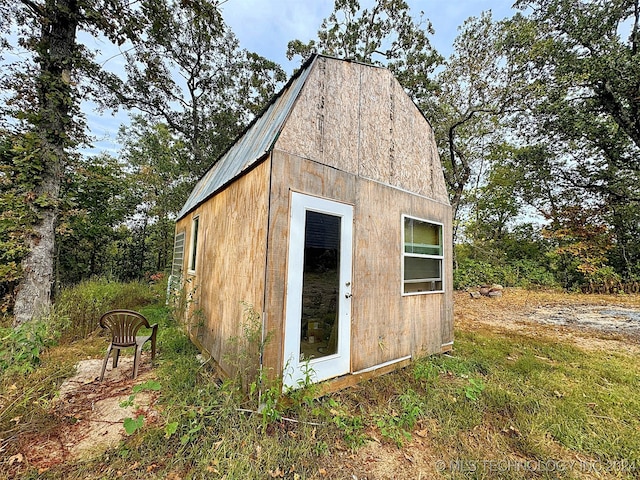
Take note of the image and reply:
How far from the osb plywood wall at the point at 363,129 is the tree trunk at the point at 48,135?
3943 millimetres

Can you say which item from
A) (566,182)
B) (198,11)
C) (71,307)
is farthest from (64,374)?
(566,182)

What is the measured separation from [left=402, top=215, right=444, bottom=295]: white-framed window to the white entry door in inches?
46.9

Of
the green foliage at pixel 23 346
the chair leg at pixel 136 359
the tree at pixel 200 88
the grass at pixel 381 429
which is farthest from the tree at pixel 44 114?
the tree at pixel 200 88

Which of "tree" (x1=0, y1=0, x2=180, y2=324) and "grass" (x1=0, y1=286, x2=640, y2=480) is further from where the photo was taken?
"tree" (x1=0, y1=0, x2=180, y2=324)

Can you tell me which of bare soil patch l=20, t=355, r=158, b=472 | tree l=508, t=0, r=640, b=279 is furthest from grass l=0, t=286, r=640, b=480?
tree l=508, t=0, r=640, b=279

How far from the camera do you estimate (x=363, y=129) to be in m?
3.58

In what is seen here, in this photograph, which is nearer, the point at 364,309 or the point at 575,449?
the point at 575,449

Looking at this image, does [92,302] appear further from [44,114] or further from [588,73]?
[588,73]

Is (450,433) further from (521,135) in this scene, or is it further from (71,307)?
(521,135)

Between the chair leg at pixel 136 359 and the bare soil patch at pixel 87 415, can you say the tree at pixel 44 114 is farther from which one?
the chair leg at pixel 136 359

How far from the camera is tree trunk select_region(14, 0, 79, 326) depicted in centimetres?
386

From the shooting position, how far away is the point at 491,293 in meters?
10.0

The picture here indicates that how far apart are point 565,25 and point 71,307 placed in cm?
1589

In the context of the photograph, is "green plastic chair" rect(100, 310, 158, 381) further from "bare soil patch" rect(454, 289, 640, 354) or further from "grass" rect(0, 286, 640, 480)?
"bare soil patch" rect(454, 289, 640, 354)
